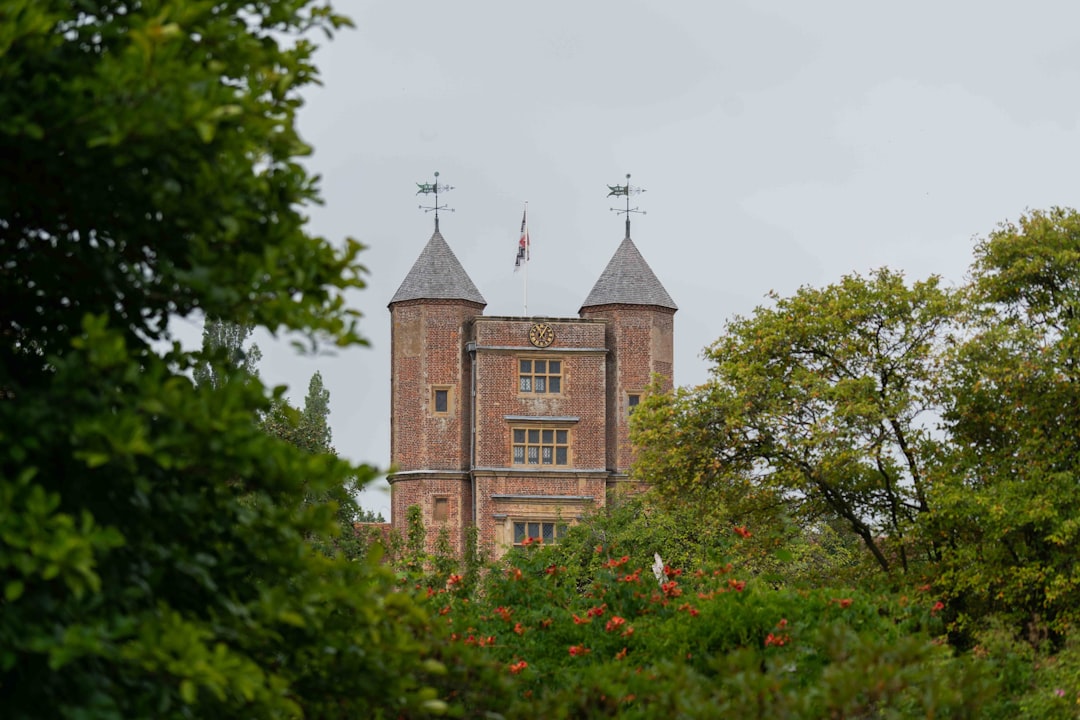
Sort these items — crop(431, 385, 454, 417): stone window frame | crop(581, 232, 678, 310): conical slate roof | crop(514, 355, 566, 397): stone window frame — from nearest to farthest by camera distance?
crop(431, 385, 454, 417): stone window frame < crop(514, 355, 566, 397): stone window frame < crop(581, 232, 678, 310): conical slate roof

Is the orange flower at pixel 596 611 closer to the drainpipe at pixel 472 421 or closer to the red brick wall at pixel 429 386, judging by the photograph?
the drainpipe at pixel 472 421

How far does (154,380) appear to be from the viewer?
17.5 ft

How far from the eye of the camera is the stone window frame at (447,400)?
1858 inches

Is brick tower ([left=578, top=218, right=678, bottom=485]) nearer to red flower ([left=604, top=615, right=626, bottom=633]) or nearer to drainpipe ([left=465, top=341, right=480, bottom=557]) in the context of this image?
drainpipe ([left=465, top=341, right=480, bottom=557])

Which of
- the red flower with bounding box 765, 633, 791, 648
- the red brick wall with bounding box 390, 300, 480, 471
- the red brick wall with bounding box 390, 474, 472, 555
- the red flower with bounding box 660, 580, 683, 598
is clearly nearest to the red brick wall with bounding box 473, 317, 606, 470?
the red brick wall with bounding box 390, 300, 480, 471

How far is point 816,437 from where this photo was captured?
24391 mm

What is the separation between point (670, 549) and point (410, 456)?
10838 millimetres

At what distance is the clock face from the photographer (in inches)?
1870

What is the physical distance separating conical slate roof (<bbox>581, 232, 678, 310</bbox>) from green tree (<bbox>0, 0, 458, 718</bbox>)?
4245 centimetres

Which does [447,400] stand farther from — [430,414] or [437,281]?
[437,281]

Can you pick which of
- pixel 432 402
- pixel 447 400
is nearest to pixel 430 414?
pixel 432 402

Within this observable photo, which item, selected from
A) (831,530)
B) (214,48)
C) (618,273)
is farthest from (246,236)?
(618,273)

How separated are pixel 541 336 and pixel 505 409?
8.74 feet

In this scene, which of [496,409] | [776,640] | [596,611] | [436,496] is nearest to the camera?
[776,640]
